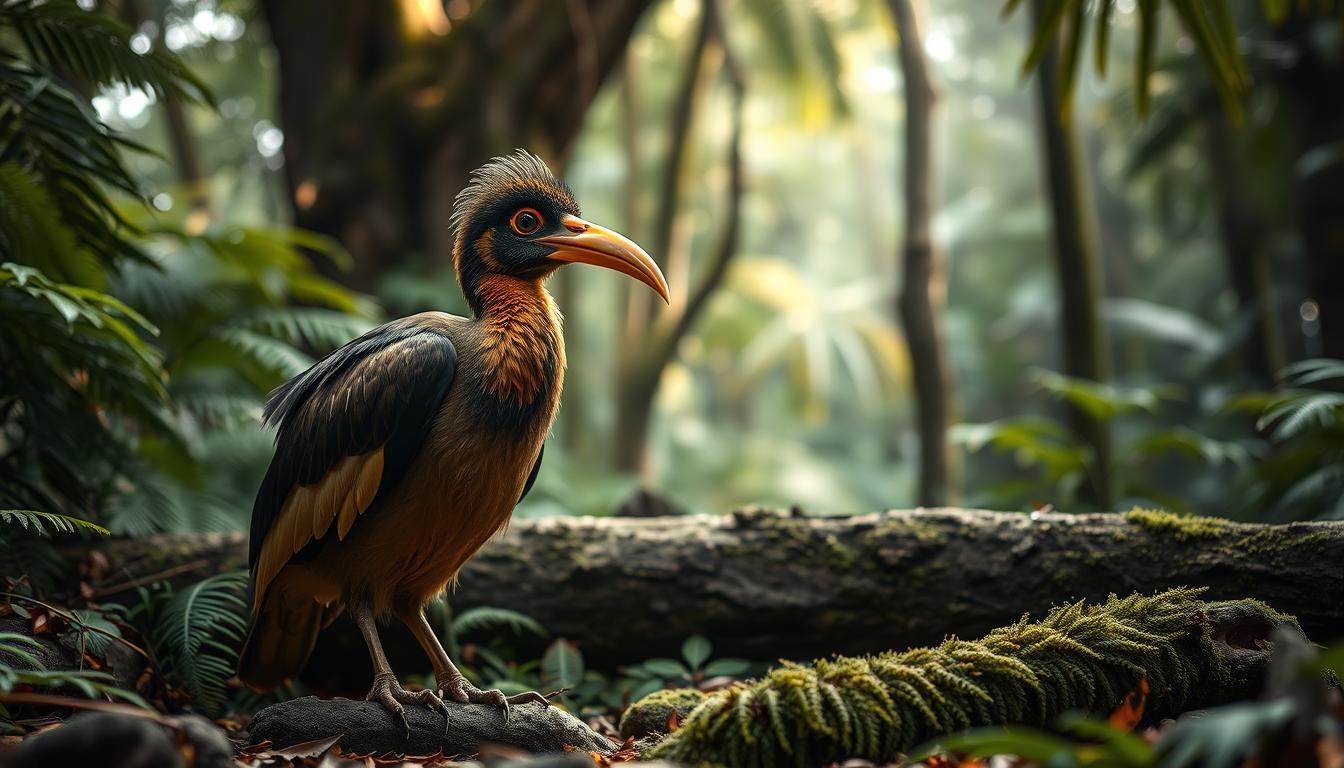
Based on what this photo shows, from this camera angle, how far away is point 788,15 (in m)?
17.5

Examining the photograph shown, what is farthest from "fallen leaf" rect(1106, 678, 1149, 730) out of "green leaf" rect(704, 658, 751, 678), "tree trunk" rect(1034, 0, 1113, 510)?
"tree trunk" rect(1034, 0, 1113, 510)

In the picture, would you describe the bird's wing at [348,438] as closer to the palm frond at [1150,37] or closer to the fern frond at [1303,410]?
the palm frond at [1150,37]

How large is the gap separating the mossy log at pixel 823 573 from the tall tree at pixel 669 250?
7364mm

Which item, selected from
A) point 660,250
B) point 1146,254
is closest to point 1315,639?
point 660,250

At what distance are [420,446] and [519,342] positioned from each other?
554mm

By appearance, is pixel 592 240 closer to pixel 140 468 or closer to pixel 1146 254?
pixel 140 468

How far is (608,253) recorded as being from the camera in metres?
3.95

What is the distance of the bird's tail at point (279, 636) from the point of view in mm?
3898

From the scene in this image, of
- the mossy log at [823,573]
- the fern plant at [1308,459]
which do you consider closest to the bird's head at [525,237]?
the mossy log at [823,573]

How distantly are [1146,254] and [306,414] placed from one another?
99.7 feet

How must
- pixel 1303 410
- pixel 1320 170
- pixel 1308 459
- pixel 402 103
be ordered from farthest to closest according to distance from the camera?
pixel 402 103
pixel 1320 170
pixel 1308 459
pixel 1303 410

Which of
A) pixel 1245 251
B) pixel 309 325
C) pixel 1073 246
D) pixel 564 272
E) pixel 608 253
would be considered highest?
pixel 564 272

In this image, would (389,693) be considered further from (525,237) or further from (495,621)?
(525,237)

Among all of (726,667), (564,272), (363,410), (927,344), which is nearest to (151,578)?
(363,410)
